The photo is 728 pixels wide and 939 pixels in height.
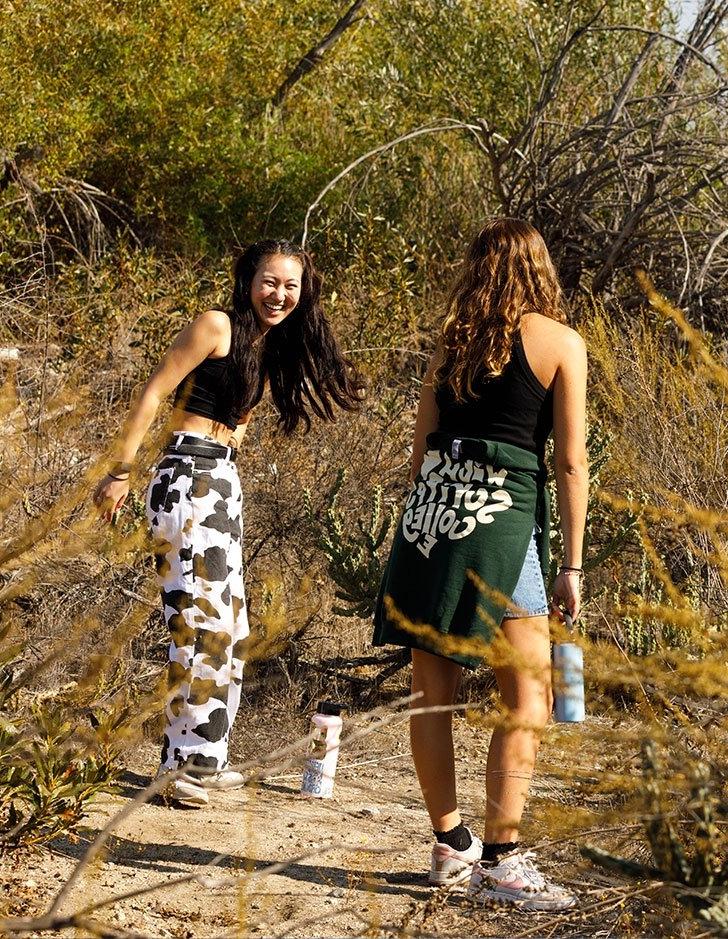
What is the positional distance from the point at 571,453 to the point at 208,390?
51.7 inches

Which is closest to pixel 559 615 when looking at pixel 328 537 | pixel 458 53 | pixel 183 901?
pixel 183 901

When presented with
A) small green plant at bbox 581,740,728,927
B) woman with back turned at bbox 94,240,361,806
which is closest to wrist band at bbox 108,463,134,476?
woman with back turned at bbox 94,240,361,806

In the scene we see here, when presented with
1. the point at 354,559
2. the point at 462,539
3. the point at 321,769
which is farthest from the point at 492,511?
the point at 354,559

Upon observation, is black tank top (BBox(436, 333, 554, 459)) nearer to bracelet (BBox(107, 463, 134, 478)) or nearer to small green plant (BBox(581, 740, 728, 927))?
bracelet (BBox(107, 463, 134, 478))

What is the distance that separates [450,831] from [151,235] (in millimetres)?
8320

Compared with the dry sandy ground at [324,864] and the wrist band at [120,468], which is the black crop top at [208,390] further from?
the dry sandy ground at [324,864]

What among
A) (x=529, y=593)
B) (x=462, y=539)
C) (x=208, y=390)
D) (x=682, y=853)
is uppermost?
(x=208, y=390)

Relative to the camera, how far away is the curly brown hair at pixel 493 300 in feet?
11.4

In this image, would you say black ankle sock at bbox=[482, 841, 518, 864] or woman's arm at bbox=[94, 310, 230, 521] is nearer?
black ankle sock at bbox=[482, 841, 518, 864]

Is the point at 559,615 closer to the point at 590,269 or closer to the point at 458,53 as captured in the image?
the point at 590,269

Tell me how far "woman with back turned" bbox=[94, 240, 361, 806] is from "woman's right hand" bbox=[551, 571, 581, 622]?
1237 millimetres

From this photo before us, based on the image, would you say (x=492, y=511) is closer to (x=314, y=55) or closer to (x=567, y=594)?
(x=567, y=594)

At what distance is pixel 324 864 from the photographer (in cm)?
385

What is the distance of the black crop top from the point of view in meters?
4.24
